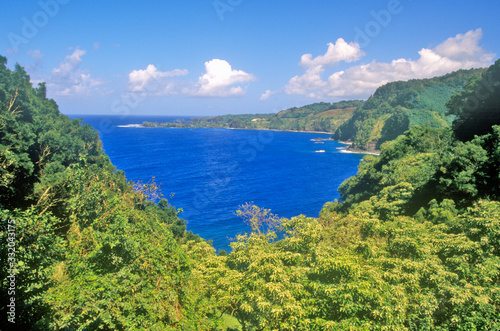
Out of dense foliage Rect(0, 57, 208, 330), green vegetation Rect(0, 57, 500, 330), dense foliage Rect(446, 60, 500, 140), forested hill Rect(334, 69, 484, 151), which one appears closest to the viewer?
dense foliage Rect(0, 57, 208, 330)

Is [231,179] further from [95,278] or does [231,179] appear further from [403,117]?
[403,117]

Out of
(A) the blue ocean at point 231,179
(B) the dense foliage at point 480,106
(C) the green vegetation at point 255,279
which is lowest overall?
(A) the blue ocean at point 231,179

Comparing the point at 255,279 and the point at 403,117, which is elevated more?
the point at 403,117

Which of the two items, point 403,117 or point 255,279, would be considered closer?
point 255,279

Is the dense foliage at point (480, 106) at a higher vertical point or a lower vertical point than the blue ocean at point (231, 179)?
higher

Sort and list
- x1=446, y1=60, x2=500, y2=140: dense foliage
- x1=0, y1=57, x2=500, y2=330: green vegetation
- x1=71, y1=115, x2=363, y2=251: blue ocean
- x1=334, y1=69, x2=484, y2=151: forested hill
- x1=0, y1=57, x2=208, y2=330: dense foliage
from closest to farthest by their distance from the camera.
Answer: x1=0, y1=57, x2=208, y2=330: dense foliage < x1=0, y1=57, x2=500, y2=330: green vegetation < x1=446, y1=60, x2=500, y2=140: dense foliage < x1=71, y1=115, x2=363, y2=251: blue ocean < x1=334, y1=69, x2=484, y2=151: forested hill

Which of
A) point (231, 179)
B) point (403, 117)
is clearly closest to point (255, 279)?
point (231, 179)

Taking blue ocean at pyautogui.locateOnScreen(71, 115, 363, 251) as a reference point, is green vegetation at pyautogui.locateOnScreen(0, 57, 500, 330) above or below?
above

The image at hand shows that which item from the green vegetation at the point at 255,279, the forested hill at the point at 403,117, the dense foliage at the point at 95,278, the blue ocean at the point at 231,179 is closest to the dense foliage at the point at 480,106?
the blue ocean at the point at 231,179

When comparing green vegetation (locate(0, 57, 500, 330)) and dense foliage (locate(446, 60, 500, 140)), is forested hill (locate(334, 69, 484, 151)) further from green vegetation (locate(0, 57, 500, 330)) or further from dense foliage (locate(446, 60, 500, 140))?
green vegetation (locate(0, 57, 500, 330))

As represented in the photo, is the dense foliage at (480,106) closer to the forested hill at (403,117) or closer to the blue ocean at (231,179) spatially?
the blue ocean at (231,179)

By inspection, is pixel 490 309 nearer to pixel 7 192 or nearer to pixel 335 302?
pixel 335 302

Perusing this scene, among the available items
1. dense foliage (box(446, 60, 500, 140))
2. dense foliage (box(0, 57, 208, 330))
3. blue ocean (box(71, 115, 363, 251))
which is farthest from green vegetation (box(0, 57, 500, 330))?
dense foliage (box(446, 60, 500, 140))

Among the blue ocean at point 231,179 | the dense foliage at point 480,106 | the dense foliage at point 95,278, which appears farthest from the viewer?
the blue ocean at point 231,179
